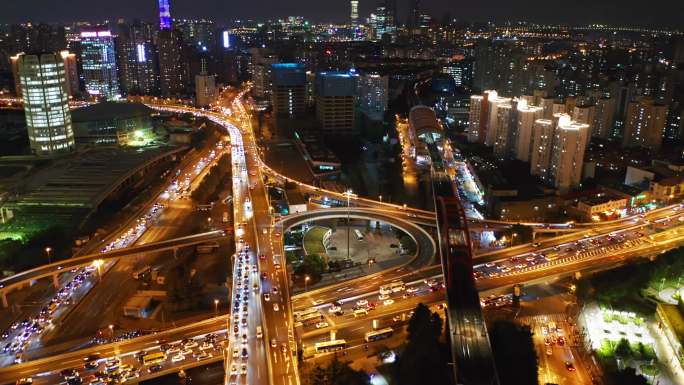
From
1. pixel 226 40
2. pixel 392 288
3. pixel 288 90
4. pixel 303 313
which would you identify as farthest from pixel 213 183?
pixel 226 40

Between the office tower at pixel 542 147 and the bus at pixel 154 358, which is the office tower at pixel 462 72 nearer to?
the office tower at pixel 542 147

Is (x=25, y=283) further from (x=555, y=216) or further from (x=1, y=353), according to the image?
(x=555, y=216)

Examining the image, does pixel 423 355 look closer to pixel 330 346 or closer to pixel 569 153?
pixel 330 346

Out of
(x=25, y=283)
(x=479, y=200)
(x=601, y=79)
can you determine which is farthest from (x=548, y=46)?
(x=25, y=283)

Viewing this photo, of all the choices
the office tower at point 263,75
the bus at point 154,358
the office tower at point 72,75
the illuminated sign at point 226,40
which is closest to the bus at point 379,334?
the bus at point 154,358

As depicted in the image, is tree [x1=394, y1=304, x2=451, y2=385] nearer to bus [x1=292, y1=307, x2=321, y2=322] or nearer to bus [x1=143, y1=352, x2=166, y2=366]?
bus [x1=292, y1=307, x2=321, y2=322]

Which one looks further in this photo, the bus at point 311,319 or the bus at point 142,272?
the bus at point 142,272
